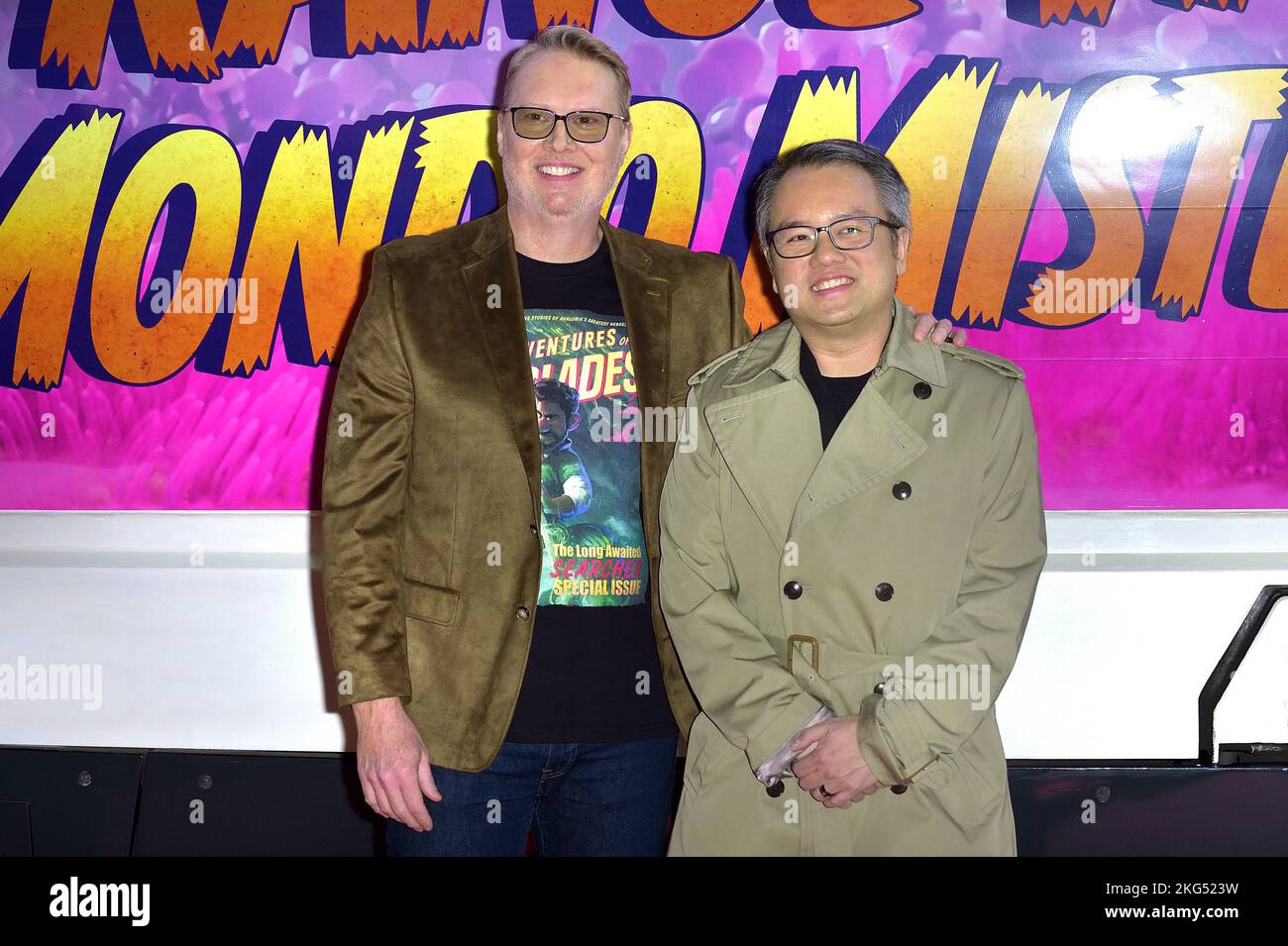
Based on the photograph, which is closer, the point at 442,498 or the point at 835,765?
the point at 835,765

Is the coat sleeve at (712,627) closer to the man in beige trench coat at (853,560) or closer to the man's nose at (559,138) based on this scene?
the man in beige trench coat at (853,560)

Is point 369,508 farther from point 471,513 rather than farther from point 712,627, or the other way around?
point 712,627

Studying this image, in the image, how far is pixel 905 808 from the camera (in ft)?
6.24

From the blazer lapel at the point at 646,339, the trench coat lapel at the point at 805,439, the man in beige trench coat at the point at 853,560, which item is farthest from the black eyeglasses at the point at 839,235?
the blazer lapel at the point at 646,339

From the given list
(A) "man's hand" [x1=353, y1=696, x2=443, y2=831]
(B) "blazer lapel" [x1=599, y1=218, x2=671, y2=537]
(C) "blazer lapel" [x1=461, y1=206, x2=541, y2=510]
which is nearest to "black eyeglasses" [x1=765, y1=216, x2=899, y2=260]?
(B) "blazer lapel" [x1=599, y1=218, x2=671, y2=537]

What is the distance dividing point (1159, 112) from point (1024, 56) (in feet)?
1.04

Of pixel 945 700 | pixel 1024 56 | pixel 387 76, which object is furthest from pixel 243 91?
pixel 945 700

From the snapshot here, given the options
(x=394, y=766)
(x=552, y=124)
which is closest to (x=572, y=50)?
(x=552, y=124)

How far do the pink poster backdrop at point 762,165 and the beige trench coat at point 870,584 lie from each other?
556 mm

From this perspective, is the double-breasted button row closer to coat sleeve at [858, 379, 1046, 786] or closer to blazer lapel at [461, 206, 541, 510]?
coat sleeve at [858, 379, 1046, 786]

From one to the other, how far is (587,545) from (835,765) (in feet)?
1.92

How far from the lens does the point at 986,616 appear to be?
189 cm

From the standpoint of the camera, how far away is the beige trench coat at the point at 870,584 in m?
1.89
